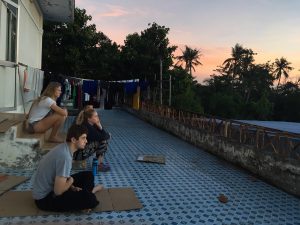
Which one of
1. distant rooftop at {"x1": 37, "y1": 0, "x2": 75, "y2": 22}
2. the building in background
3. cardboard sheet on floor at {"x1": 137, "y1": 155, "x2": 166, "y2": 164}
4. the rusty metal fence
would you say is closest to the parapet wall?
the rusty metal fence

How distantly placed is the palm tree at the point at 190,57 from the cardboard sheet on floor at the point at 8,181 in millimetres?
47915

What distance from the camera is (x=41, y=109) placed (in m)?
5.82

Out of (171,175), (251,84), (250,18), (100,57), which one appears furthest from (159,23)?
(251,84)

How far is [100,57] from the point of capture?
66.6 ft

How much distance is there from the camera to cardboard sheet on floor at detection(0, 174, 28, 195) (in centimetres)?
452

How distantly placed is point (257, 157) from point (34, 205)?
4024 millimetres

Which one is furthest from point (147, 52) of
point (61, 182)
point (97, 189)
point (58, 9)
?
point (61, 182)

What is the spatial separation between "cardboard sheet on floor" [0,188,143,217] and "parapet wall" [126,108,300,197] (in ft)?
8.17

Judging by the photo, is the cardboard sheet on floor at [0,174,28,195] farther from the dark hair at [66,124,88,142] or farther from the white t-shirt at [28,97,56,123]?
the dark hair at [66,124,88,142]

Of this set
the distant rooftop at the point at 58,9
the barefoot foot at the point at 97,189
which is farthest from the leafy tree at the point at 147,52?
the barefoot foot at the point at 97,189

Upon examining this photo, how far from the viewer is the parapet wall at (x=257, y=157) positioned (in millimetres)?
5315

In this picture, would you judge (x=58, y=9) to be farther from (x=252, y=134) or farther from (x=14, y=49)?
(x=252, y=134)

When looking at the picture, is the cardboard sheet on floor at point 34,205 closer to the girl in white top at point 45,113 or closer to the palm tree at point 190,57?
the girl in white top at point 45,113

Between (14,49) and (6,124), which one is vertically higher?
(14,49)
